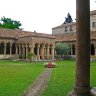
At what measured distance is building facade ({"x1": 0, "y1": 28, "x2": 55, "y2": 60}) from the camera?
1988 inches

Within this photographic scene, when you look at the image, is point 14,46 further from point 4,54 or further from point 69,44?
point 69,44

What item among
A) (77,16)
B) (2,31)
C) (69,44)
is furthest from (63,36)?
(77,16)

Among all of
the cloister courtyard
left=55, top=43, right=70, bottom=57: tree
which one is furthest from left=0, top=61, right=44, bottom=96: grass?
left=55, top=43, right=70, bottom=57: tree

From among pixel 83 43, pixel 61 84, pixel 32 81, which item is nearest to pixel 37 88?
pixel 61 84

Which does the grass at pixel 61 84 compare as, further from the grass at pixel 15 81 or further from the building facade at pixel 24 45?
the building facade at pixel 24 45

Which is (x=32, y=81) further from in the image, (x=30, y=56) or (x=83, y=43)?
(x=30, y=56)

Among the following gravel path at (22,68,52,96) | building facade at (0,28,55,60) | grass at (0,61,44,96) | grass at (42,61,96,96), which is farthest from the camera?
building facade at (0,28,55,60)

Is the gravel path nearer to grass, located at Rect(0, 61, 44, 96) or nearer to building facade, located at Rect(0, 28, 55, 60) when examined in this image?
grass, located at Rect(0, 61, 44, 96)

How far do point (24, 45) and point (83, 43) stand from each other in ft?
149

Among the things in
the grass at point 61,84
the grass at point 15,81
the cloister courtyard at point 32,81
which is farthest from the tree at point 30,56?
the grass at point 61,84

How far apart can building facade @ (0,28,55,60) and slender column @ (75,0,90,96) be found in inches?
1674

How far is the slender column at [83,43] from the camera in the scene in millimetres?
6980

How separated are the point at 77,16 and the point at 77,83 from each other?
1.58 meters

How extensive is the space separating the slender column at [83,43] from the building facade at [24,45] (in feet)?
139
